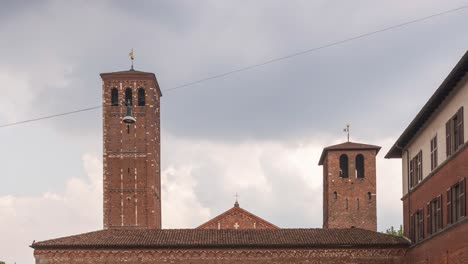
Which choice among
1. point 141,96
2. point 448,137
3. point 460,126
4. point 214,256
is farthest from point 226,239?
point 141,96

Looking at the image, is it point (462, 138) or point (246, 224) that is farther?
point (246, 224)

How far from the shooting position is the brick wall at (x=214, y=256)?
42094 mm

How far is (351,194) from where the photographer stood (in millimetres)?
67188

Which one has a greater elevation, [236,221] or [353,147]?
[353,147]

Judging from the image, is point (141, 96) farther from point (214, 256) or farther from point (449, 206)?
point (449, 206)

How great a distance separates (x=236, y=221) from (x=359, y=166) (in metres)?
10.9

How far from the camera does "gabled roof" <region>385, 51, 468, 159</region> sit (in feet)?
86.7

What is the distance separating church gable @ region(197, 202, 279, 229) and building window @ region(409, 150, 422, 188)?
29184 mm

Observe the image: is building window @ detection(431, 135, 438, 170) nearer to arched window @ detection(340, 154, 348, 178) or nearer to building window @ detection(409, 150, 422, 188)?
building window @ detection(409, 150, 422, 188)

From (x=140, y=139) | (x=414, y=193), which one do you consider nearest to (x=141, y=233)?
(x=414, y=193)

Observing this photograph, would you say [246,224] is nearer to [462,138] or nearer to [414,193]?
[414,193]

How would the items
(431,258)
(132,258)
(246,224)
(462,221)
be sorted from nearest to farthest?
(462,221) → (431,258) → (132,258) → (246,224)

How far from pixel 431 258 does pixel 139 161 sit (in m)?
38.0

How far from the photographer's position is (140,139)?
223 ft
